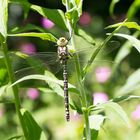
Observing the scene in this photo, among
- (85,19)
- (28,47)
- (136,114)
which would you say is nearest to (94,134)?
(136,114)

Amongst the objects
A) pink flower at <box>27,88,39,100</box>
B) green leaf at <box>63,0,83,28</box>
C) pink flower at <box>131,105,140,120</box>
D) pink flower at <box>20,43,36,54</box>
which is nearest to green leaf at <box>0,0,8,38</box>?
green leaf at <box>63,0,83,28</box>

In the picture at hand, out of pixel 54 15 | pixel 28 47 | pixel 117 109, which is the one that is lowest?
pixel 28 47

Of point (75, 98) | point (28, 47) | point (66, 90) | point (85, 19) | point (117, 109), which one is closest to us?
point (117, 109)

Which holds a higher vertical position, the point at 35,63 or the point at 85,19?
the point at 35,63

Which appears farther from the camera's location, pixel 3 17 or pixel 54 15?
pixel 54 15

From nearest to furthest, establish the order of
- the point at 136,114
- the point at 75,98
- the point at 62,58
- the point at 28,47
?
1. the point at 62,58
2. the point at 75,98
3. the point at 136,114
4. the point at 28,47

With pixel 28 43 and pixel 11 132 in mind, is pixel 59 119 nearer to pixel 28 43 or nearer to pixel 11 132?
pixel 11 132

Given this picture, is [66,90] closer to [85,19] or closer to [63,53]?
[63,53]

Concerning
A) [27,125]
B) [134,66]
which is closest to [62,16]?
[27,125]
